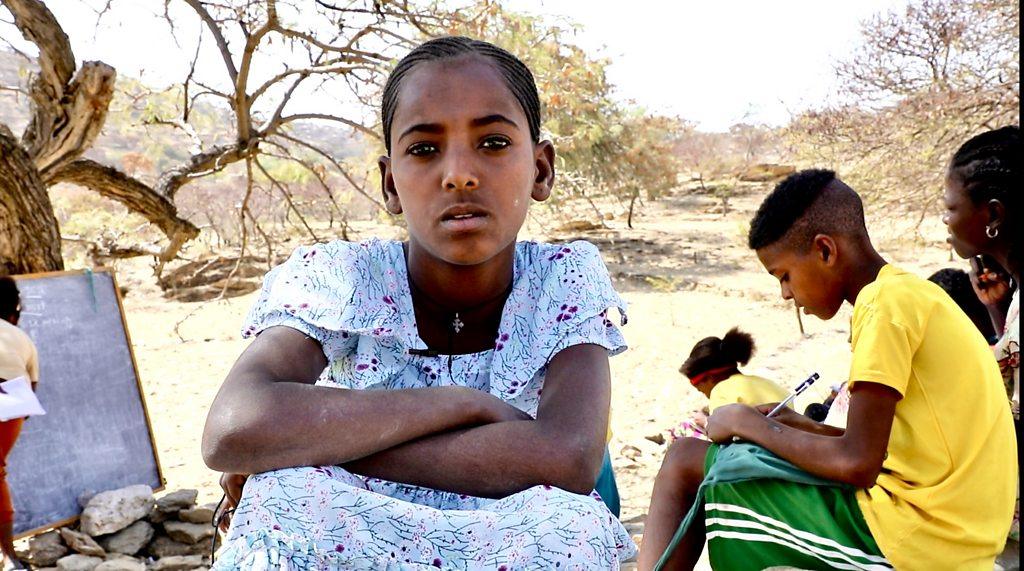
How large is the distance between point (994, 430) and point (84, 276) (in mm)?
4554

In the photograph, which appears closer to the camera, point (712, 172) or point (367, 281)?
→ point (367, 281)

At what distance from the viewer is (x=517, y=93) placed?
5.03 feet

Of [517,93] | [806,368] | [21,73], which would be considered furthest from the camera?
[806,368]

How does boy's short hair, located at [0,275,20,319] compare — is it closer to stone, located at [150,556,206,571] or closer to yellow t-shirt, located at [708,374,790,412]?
stone, located at [150,556,206,571]

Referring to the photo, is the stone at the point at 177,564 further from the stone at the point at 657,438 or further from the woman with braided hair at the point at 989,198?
the stone at the point at 657,438

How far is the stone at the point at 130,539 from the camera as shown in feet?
13.8

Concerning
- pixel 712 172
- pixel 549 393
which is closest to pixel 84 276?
pixel 549 393

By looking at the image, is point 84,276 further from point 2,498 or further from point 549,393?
point 549,393

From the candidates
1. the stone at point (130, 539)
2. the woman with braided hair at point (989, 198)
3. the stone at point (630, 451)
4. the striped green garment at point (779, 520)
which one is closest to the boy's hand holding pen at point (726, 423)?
the striped green garment at point (779, 520)

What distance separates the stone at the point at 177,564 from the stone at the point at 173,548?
0.23 metres

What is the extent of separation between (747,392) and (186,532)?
3001 millimetres

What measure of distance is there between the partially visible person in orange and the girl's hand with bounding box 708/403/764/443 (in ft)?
11.2

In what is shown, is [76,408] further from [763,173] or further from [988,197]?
[763,173]

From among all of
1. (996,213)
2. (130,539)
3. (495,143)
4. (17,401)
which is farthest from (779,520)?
(17,401)
